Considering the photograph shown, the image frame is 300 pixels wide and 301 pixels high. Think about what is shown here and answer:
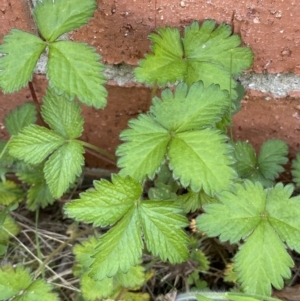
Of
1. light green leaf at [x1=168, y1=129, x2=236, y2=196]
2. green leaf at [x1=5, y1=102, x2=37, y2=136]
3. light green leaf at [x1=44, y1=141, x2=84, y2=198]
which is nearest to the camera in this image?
light green leaf at [x1=168, y1=129, x2=236, y2=196]

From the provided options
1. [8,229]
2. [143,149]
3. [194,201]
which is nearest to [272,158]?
[194,201]

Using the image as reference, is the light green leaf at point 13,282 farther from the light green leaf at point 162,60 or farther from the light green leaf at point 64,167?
the light green leaf at point 162,60

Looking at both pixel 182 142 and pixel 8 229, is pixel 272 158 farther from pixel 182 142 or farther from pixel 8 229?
pixel 8 229

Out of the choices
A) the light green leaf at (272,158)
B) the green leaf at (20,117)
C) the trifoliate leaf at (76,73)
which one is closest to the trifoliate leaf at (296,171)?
the light green leaf at (272,158)

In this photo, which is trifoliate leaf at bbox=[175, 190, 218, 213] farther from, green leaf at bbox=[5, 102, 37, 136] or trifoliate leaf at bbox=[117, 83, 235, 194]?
green leaf at bbox=[5, 102, 37, 136]

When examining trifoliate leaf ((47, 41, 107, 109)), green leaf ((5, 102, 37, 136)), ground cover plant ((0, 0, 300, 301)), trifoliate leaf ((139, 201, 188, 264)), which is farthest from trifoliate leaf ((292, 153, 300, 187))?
green leaf ((5, 102, 37, 136))

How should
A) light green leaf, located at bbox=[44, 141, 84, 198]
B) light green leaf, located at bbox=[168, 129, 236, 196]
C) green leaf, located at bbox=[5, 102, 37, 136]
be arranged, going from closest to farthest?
light green leaf, located at bbox=[168, 129, 236, 196]
light green leaf, located at bbox=[44, 141, 84, 198]
green leaf, located at bbox=[5, 102, 37, 136]
